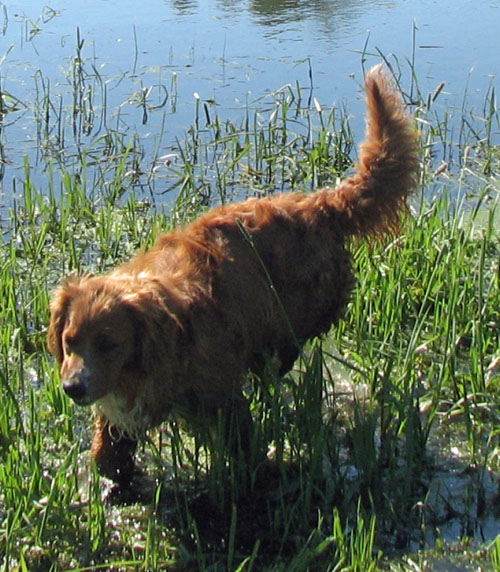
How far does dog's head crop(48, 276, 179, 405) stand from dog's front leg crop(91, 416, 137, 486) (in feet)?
1.10

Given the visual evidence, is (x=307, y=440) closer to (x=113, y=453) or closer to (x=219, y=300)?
(x=219, y=300)

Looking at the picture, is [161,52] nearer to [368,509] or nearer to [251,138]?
[251,138]

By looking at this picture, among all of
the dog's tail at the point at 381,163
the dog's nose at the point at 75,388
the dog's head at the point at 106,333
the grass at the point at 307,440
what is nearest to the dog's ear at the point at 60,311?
the dog's head at the point at 106,333

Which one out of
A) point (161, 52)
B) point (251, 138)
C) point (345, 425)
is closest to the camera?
point (345, 425)

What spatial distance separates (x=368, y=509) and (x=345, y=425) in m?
0.63

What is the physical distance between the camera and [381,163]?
457cm

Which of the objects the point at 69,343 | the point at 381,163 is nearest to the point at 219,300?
the point at 69,343

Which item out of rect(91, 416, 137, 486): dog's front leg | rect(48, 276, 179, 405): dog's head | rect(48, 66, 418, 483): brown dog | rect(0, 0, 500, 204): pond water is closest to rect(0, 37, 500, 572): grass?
rect(91, 416, 137, 486): dog's front leg

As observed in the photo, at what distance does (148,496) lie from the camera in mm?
4148

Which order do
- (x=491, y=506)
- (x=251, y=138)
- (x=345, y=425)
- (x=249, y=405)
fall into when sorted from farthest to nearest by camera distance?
(x=251, y=138), (x=345, y=425), (x=249, y=405), (x=491, y=506)

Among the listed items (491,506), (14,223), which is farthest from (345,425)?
(14,223)

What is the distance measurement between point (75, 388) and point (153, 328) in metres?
0.38

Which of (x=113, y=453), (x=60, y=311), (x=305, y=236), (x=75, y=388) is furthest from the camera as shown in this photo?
(x=305, y=236)

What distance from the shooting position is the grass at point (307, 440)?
3.66 metres
